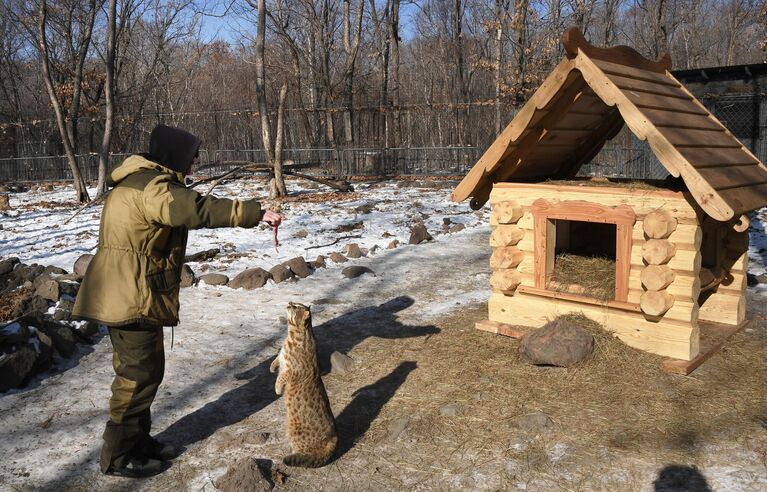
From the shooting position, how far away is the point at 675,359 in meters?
5.16

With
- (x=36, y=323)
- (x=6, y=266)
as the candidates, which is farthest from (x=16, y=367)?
(x=6, y=266)

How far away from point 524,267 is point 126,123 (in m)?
23.2

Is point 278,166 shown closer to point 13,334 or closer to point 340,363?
point 13,334

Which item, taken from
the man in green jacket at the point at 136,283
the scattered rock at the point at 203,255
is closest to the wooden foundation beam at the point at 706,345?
the man in green jacket at the point at 136,283

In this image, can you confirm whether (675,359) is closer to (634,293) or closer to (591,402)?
(634,293)

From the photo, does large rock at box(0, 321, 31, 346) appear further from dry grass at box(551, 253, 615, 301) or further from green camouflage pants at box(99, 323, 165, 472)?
dry grass at box(551, 253, 615, 301)

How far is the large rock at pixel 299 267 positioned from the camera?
8461mm

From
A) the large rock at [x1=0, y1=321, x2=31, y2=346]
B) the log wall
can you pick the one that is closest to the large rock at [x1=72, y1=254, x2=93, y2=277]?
the large rock at [x1=0, y1=321, x2=31, y2=346]

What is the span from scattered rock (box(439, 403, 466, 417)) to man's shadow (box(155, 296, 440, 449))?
1.50 feet

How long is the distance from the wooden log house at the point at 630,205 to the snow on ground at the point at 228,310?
135cm

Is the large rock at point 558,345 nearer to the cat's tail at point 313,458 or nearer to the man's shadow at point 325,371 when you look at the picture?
the man's shadow at point 325,371

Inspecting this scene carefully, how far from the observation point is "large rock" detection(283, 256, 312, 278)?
846 cm

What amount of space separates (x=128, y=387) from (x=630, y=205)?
3.86 m

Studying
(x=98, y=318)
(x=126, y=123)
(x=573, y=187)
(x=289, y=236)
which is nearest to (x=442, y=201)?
(x=289, y=236)
